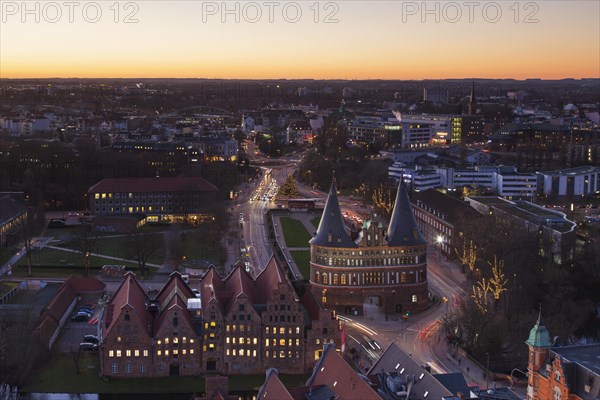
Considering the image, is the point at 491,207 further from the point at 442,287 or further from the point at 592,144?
the point at 592,144

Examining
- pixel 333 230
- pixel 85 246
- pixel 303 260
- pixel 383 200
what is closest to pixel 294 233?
pixel 303 260

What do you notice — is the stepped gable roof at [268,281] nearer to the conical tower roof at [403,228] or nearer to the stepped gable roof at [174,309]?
the stepped gable roof at [174,309]

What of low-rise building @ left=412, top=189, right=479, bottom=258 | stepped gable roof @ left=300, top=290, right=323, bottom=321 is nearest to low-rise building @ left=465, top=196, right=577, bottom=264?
low-rise building @ left=412, top=189, right=479, bottom=258

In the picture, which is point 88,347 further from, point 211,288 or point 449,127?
point 449,127

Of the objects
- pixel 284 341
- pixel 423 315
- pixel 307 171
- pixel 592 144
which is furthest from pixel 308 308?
pixel 592 144

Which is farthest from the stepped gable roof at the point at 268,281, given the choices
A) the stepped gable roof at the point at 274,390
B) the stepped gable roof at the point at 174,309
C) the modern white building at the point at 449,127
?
the modern white building at the point at 449,127

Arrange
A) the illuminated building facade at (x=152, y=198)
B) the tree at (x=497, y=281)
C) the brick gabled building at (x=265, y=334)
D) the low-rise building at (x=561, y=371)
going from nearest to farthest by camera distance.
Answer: the low-rise building at (x=561, y=371)
the brick gabled building at (x=265, y=334)
the tree at (x=497, y=281)
the illuminated building facade at (x=152, y=198)
